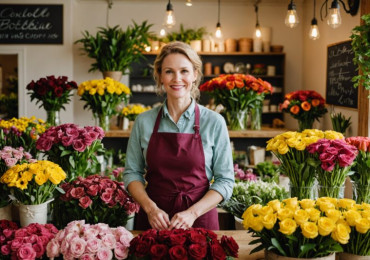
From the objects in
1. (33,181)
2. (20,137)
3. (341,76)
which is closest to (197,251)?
(33,181)

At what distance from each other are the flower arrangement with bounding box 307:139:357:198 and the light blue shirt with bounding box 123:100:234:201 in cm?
39

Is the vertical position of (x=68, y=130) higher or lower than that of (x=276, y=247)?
higher

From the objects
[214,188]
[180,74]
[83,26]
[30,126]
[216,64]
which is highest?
[83,26]

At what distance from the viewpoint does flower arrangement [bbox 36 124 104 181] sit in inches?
86.0

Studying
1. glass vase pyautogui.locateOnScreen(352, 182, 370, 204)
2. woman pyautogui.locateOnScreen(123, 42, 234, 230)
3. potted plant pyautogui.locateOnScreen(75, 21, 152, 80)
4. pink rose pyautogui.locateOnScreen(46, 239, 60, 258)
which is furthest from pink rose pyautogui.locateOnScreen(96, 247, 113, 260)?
potted plant pyautogui.locateOnScreen(75, 21, 152, 80)

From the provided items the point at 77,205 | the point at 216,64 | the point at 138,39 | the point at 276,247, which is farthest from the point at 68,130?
→ the point at 216,64

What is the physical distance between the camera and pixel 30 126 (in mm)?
2762

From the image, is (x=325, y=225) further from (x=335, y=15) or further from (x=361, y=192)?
(x=335, y=15)

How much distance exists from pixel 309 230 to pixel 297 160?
0.61 meters

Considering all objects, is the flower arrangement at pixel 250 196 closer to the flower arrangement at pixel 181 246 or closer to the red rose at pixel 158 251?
the flower arrangement at pixel 181 246

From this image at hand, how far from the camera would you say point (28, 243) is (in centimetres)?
140

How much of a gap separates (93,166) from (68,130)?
37 centimetres

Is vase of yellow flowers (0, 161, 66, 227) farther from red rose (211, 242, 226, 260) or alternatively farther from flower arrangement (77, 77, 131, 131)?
flower arrangement (77, 77, 131, 131)

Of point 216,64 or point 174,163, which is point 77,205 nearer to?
point 174,163
